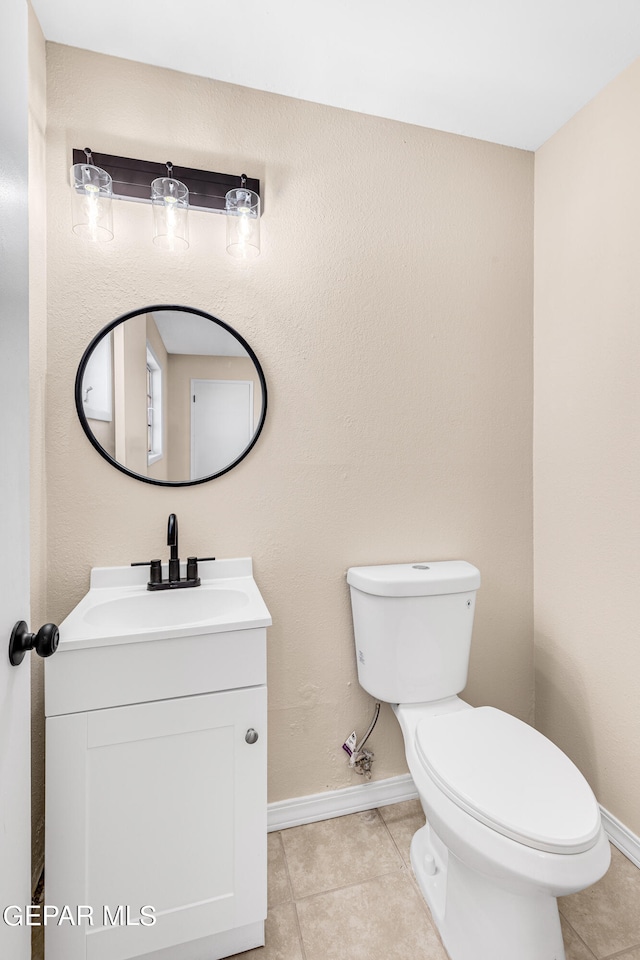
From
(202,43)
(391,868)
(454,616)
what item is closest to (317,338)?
(202,43)

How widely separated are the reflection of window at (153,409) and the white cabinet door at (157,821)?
725 millimetres

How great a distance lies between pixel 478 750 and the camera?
122 cm

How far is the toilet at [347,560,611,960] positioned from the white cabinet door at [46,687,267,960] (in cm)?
46

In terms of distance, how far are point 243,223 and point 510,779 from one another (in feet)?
5.51

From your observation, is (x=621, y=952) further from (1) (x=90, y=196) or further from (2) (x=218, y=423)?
(1) (x=90, y=196)

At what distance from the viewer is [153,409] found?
1493mm

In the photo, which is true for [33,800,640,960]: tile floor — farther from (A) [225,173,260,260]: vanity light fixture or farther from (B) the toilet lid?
(A) [225,173,260,260]: vanity light fixture

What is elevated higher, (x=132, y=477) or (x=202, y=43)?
(x=202, y=43)

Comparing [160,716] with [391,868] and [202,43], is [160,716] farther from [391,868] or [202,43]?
[202,43]

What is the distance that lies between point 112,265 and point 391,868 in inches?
77.7

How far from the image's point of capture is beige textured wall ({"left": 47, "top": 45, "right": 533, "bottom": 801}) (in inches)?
56.2

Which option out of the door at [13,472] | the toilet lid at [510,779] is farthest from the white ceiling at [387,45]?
the toilet lid at [510,779]

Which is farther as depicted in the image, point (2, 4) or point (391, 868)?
point (391, 868)

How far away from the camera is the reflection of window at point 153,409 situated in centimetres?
149
